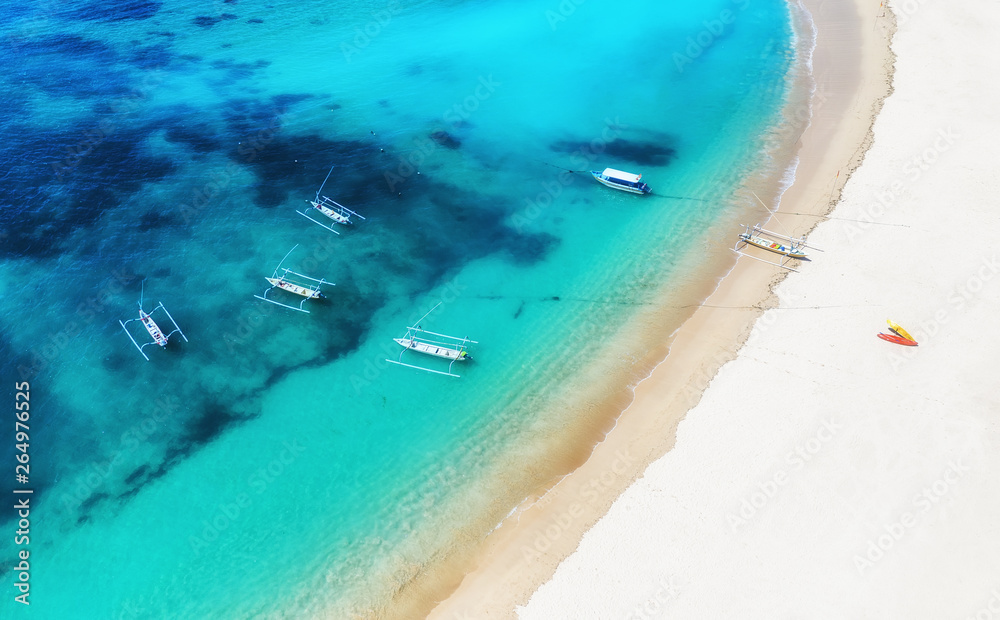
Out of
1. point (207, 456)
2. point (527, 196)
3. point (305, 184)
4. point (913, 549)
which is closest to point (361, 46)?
point (305, 184)

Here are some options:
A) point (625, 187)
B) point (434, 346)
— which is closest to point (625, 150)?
point (625, 187)

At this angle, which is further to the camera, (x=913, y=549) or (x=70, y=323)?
(x=70, y=323)

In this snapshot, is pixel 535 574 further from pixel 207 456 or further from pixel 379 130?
pixel 379 130
